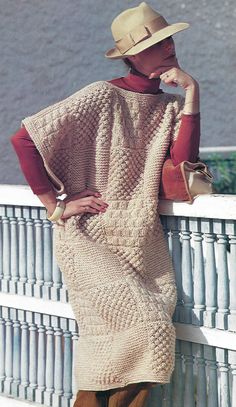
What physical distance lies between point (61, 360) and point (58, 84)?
3672 mm

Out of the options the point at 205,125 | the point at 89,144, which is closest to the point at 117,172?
the point at 89,144

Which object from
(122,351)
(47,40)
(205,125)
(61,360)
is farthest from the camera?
(205,125)

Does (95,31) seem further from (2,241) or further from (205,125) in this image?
(2,241)

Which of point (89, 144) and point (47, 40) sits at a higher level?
point (47, 40)

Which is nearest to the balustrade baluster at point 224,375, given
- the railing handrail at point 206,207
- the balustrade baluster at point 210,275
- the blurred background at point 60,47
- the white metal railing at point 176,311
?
the white metal railing at point 176,311

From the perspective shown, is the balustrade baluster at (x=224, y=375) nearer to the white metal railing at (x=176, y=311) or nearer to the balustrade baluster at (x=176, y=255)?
the white metal railing at (x=176, y=311)

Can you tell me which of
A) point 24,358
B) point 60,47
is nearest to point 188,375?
point 24,358

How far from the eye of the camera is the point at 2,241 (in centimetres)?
489

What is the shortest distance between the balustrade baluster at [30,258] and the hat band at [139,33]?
0.87m

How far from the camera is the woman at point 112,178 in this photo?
4.11 metres

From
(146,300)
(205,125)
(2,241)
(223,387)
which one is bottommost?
(223,387)

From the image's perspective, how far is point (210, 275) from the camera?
13.4 ft

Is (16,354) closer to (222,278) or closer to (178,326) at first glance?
(178,326)

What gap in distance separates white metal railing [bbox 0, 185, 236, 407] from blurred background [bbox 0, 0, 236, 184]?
10.4 ft
